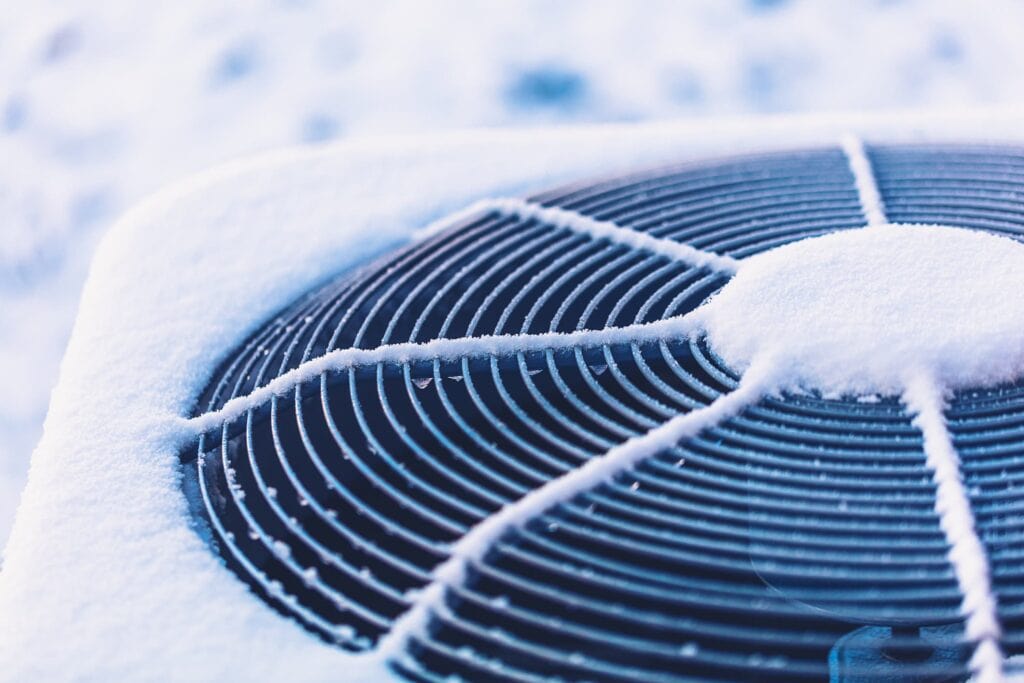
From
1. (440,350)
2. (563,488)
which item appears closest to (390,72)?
(440,350)

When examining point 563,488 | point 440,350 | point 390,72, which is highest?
point 390,72

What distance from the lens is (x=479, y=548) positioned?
1.32 m

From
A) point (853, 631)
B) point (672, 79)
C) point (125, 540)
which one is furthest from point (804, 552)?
point (672, 79)

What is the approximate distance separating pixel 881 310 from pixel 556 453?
18.9 inches

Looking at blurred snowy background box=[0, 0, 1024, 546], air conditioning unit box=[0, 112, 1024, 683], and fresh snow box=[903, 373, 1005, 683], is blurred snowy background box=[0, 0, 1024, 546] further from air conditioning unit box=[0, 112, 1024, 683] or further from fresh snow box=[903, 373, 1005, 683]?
fresh snow box=[903, 373, 1005, 683]

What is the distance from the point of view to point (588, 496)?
138 cm

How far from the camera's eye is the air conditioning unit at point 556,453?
1.27 m

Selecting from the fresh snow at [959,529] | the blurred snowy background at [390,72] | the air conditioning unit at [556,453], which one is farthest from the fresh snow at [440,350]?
the blurred snowy background at [390,72]

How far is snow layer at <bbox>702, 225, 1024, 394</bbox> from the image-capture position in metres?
1.48

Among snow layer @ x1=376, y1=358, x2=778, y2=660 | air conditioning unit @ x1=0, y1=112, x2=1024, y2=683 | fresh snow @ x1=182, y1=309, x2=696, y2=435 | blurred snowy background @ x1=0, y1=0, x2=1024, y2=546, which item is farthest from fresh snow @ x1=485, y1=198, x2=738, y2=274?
blurred snowy background @ x1=0, y1=0, x2=1024, y2=546

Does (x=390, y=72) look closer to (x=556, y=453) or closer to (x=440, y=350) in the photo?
(x=440, y=350)

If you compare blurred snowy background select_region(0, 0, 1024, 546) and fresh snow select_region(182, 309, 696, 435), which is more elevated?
blurred snowy background select_region(0, 0, 1024, 546)

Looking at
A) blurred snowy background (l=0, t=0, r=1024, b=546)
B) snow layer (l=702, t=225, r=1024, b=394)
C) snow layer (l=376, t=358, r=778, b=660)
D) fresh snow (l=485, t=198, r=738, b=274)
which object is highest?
blurred snowy background (l=0, t=0, r=1024, b=546)

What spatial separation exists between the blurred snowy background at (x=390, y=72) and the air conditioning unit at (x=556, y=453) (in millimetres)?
2280
